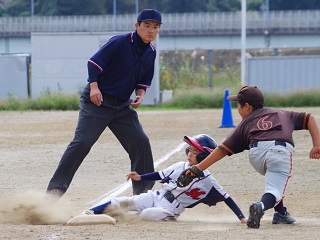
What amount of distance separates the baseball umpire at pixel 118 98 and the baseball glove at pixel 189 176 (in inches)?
51.6

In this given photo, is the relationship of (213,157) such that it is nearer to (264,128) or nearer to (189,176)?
(189,176)

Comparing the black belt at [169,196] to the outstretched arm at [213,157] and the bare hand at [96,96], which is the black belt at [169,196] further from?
the bare hand at [96,96]

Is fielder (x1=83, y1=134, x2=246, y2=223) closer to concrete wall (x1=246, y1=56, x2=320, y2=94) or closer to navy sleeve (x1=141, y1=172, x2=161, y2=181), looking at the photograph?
navy sleeve (x1=141, y1=172, x2=161, y2=181)

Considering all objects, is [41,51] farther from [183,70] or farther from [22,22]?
[22,22]

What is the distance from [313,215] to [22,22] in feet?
232

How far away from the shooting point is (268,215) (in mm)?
9203

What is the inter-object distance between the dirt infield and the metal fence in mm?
54148

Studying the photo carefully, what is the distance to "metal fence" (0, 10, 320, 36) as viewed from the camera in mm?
73938

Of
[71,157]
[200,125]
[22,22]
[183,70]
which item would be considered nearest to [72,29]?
[22,22]

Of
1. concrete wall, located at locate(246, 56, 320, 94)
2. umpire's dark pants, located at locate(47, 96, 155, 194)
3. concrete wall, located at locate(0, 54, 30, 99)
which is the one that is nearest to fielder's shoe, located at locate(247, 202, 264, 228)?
umpire's dark pants, located at locate(47, 96, 155, 194)

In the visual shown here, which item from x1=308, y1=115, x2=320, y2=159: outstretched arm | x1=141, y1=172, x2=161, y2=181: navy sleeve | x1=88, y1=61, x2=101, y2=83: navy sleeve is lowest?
x1=141, y1=172, x2=161, y2=181: navy sleeve

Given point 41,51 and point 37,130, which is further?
point 41,51

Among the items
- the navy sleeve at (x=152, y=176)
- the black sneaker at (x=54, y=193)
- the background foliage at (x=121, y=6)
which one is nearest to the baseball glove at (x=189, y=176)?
the navy sleeve at (x=152, y=176)

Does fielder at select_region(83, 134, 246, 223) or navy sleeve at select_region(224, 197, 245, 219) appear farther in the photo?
fielder at select_region(83, 134, 246, 223)
